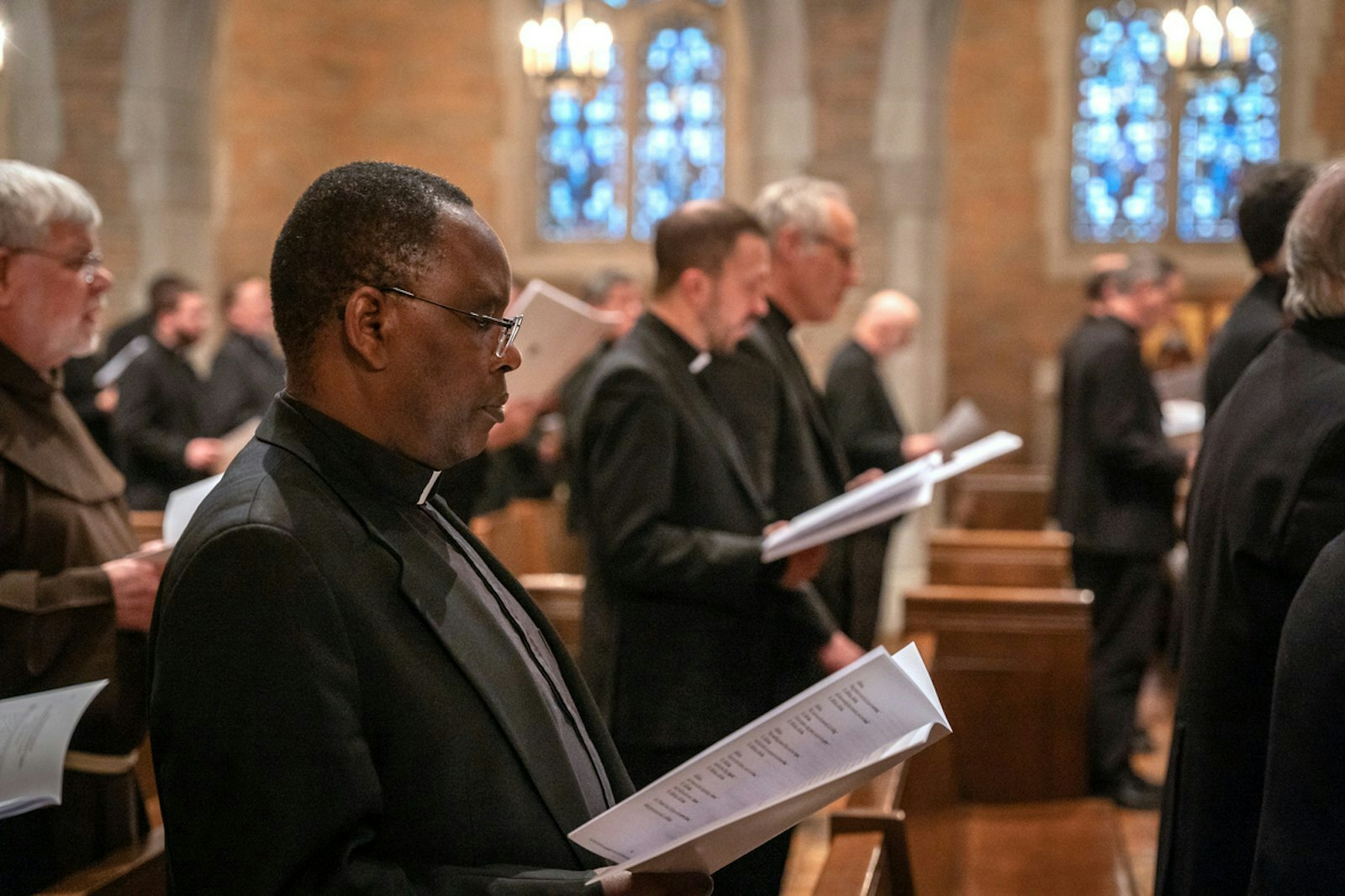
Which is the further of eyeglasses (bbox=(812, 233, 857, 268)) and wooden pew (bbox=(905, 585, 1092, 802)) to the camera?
wooden pew (bbox=(905, 585, 1092, 802))

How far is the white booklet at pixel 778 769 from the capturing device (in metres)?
1.25

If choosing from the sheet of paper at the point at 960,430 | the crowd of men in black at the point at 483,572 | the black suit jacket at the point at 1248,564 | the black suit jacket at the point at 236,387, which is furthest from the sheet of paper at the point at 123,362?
the black suit jacket at the point at 1248,564

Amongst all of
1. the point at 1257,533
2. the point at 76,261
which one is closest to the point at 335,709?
the point at 76,261

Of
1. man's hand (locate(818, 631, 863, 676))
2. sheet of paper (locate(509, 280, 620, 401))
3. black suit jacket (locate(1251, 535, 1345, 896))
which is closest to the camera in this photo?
black suit jacket (locate(1251, 535, 1345, 896))

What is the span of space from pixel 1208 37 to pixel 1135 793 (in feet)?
15.4

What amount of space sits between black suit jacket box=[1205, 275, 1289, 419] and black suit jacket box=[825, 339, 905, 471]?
2.00 metres

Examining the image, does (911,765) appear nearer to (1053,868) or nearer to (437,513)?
(1053,868)

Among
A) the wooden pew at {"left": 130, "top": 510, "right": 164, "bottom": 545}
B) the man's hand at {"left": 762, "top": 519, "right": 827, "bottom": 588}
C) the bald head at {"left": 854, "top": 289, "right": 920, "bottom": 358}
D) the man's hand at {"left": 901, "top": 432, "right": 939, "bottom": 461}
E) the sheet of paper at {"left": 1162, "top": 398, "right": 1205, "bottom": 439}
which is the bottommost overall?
the wooden pew at {"left": 130, "top": 510, "right": 164, "bottom": 545}

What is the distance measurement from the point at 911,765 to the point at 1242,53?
628 centimetres

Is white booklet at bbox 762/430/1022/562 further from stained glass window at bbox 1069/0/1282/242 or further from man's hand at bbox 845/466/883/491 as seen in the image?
stained glass window at bbox 1069/0/1282/242

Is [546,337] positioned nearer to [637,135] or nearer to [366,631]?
[366,631]

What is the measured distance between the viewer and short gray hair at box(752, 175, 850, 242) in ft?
11.1

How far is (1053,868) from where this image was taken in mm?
3422

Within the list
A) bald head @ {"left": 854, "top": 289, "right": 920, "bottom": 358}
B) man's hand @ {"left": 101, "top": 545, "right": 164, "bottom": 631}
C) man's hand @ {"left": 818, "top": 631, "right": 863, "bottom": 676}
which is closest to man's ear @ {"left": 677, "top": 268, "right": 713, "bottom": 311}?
man's hand @ {"left": 818, "top": 631, "right": 863, "bottom": 676}
